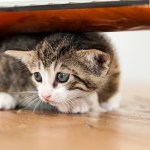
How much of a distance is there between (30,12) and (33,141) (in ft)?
1.34

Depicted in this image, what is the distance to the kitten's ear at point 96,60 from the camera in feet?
3.90

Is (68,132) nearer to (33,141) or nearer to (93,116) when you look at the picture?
(33,141)

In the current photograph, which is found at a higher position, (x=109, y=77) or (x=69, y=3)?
(x=69, y=3)

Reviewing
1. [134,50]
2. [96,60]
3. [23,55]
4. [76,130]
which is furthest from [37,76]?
[134,50]

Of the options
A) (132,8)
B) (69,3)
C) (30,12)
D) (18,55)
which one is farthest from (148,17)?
(18,55)

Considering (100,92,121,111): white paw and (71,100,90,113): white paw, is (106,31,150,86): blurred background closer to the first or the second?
(100,92,121,111): white paw

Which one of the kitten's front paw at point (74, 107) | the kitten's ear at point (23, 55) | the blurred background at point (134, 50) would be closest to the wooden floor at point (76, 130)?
the kitten's front paw at point (74, 107)

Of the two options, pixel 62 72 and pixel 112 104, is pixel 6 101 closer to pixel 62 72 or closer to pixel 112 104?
pixel 62 72

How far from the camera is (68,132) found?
40.1 inches

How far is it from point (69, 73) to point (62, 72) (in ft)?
0.07

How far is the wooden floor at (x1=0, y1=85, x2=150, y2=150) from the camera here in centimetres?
89

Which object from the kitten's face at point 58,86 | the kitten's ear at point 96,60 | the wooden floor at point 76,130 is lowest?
the wooden floor at point 76,130

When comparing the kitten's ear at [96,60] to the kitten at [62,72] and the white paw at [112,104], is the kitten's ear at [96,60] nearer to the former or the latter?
the kitten at [62,72]

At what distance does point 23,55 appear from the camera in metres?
1.31
